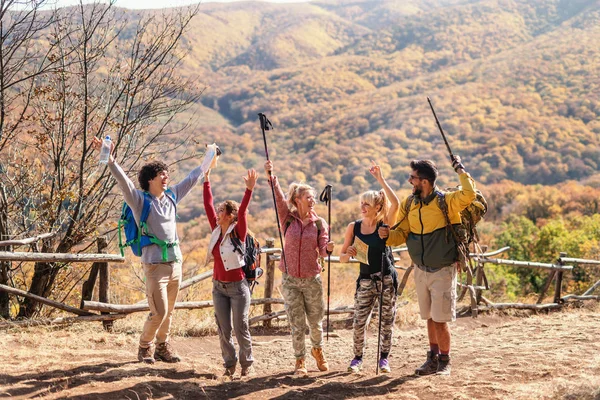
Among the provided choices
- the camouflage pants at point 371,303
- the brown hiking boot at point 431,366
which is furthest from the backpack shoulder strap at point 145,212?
the brown hiking boot at point 431,366

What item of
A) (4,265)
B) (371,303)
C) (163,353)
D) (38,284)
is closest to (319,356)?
(371,303)

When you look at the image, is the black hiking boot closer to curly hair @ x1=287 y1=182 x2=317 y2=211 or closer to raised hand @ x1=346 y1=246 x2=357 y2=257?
raised hand @ x1=346 y1=246 x2=357 y2=257

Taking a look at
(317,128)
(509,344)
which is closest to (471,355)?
(509,344)

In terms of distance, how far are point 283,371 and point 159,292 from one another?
152 cm

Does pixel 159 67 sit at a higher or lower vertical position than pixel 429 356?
higher

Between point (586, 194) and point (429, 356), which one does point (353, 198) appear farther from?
point (429, 356)

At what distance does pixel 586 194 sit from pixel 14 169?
34.9 metres

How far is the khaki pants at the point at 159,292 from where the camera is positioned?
5.29 meters

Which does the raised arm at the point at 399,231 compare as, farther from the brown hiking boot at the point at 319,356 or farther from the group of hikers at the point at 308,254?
the brown hiking boot at the point at 319,356

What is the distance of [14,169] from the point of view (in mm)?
8406

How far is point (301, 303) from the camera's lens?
18.1 ft

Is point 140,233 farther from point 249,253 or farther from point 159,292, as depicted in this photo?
point 249,253

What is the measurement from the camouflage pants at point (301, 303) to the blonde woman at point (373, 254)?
36 centimetres

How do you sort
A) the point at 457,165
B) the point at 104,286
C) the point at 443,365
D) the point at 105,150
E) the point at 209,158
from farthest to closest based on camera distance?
the point at 104,286 → the point at 209,158 → the point at 443,365 → the point at 457,165 → the point at 105,150
